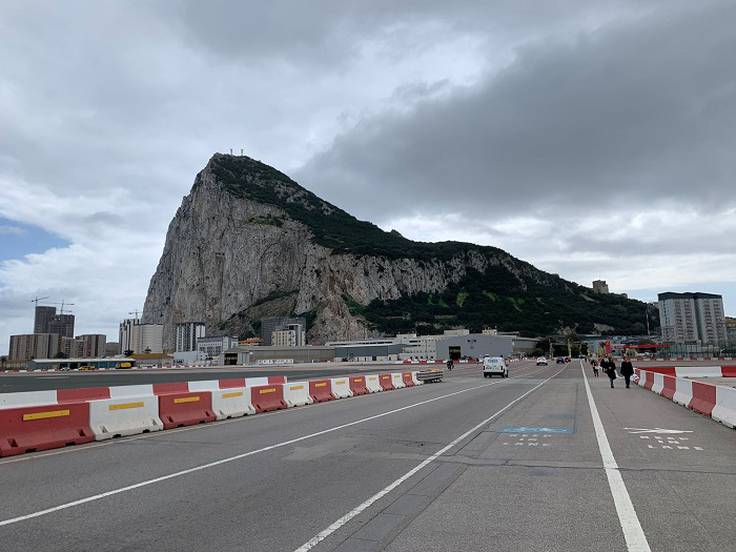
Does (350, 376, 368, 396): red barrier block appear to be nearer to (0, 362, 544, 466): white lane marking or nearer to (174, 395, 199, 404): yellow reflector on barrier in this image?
(0, 362, 544, 466): white lane marking

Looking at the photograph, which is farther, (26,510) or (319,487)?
(319,487)

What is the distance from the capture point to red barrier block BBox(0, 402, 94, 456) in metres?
10.1

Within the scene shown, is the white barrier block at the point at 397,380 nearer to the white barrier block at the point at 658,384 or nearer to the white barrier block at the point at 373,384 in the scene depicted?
the white barrier block at the point at 373,384

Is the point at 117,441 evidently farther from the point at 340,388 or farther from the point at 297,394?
the point at 340,388

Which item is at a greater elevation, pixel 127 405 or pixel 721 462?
pixel 127 405

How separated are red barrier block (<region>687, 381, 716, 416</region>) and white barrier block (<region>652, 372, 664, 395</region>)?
6518 millimetres

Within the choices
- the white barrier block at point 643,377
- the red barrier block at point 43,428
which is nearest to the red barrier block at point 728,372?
the white barrier block at point 643,377

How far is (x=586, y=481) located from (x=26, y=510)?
6.67 m

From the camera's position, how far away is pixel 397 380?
Answer: 32094mm

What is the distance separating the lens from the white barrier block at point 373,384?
27.4 m

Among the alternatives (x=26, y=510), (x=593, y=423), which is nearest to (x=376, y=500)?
(x=26, y=510)

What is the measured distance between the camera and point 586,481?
7395 mm

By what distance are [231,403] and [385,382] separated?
14665mm

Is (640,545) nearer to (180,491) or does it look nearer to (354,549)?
(354,549)
